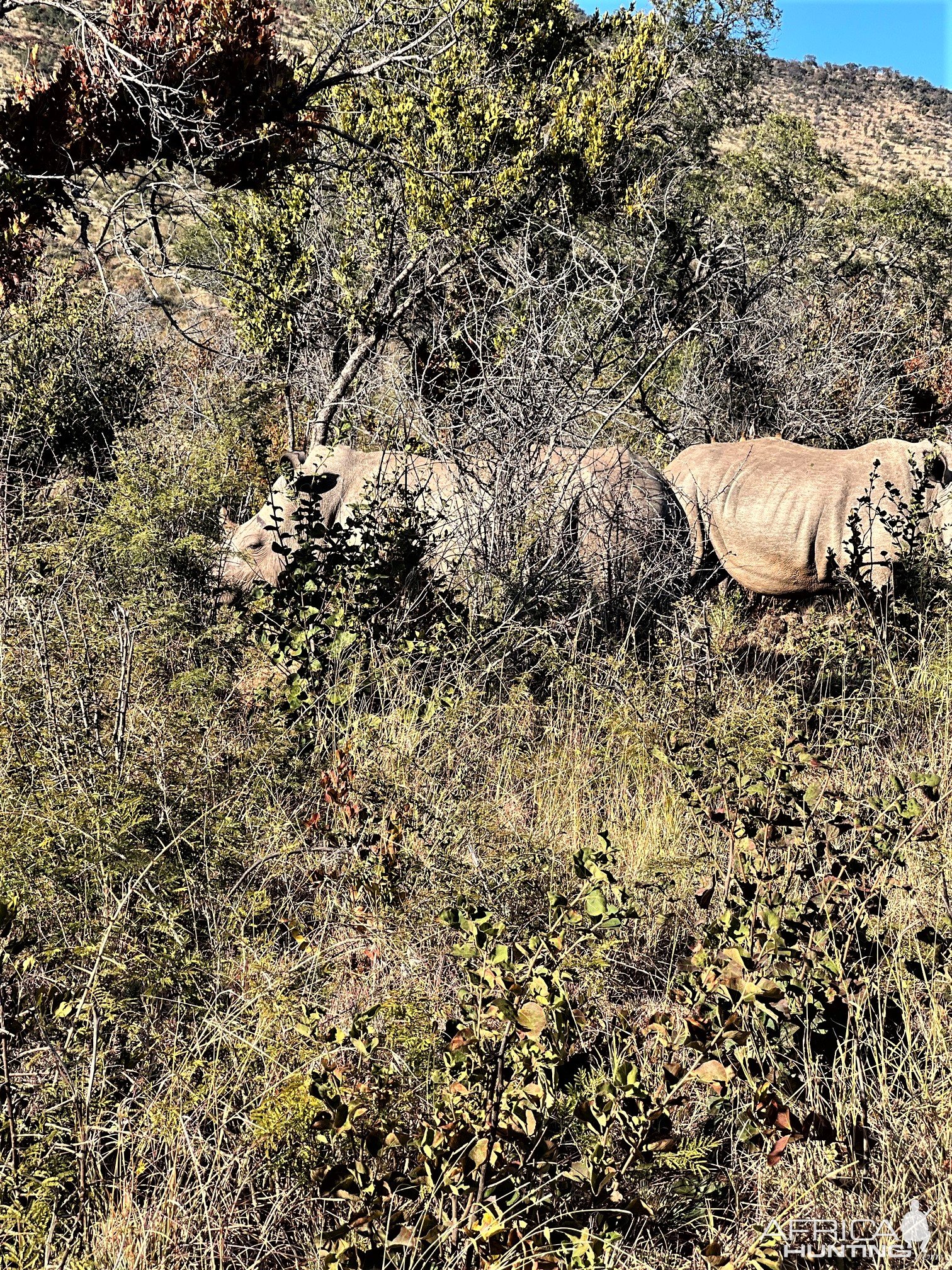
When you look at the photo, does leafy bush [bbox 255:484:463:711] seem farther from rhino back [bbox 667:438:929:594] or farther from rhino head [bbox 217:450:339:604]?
rhino back [bbox 667:438:929:594]

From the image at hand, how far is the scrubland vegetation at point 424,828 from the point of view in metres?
2.10

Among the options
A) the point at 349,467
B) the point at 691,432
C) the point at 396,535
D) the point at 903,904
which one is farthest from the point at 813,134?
the point at 903,904

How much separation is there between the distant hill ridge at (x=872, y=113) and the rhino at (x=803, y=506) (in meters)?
31.1

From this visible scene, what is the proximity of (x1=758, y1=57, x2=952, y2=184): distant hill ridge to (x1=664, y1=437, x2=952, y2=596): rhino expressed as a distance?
31116 millimetres

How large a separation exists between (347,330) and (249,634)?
5.79 m

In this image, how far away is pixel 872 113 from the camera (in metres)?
44.8

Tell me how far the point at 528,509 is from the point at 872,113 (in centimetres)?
4923

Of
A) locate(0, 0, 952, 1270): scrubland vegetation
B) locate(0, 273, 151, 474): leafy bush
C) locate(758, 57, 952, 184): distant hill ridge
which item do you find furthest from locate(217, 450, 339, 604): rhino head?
locate(758, 57, 952, 184): distant hill ridge

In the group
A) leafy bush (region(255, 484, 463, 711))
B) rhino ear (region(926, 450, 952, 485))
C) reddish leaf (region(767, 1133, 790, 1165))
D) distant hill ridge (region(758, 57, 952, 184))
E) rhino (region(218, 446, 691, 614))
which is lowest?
reddish leaf (region(767, 1133, 790, 1165))

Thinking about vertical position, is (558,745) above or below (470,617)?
below

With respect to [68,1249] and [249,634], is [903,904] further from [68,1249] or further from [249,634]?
[249,634]

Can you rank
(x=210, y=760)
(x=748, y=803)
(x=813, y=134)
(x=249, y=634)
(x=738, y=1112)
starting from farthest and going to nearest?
(x=813, y=134) → (x=249, y=634) → (x=210, y=760) → (x=748, y=803) → (x=738, y=1112)

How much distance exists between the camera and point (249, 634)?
15.6ft

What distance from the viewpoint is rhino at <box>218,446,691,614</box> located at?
5.34m
